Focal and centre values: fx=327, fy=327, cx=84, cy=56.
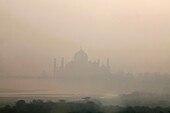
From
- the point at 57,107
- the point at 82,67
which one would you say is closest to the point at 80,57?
the point at 82,67

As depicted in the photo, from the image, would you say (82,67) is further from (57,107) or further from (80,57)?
(57,107)

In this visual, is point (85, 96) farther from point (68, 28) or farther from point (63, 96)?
point (68, 28)

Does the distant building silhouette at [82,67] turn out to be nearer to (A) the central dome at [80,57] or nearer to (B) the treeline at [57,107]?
(A) the central dome at [80,57]

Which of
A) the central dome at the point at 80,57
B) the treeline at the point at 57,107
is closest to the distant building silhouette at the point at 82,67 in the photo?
the central dome at the point at 80,57

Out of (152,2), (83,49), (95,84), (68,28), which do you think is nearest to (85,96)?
(95,84)

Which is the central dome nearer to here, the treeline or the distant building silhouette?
the distant building silhouette

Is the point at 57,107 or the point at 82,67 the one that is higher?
the point at 82,67

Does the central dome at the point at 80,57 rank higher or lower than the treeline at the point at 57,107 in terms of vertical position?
higher
